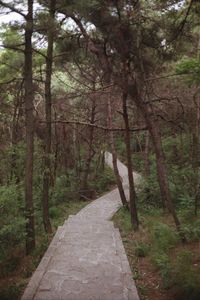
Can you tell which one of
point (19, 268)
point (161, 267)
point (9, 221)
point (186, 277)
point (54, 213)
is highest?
point (9, 221)

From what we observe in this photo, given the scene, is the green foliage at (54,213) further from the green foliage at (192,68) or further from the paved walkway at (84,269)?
the green foliage at (192,68)

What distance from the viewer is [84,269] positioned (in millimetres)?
8602

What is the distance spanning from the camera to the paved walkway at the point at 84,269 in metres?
7.20

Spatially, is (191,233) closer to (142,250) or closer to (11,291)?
(142,250)

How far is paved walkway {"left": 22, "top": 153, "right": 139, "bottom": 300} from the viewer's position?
23.6 ft

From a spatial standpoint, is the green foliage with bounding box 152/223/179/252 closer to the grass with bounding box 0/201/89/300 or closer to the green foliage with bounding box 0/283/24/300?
the grass with bounding box 0/201/89/300

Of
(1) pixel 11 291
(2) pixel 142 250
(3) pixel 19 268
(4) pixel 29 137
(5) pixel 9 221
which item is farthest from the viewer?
(4) pixel 29 137

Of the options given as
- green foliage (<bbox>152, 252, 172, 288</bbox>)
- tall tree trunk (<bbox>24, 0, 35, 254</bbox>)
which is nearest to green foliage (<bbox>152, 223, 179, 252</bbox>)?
green foliage (<bbox>152, 252, 172, 288</bbox>)

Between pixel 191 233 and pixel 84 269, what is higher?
pixel 191 233

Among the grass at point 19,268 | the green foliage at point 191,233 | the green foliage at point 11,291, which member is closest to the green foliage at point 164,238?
the green foliage at point 191,233

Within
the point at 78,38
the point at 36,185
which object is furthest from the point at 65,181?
the point at 78,38

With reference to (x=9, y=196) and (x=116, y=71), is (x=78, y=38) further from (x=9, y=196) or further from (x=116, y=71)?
(x=9, y=196)

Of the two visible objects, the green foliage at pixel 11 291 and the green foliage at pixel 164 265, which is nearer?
the green foliage at pixel 11 291

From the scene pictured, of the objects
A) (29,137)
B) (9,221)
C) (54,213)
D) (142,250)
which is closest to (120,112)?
(29,137)
